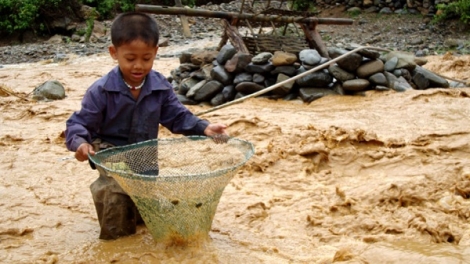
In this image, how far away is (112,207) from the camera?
2.65 m

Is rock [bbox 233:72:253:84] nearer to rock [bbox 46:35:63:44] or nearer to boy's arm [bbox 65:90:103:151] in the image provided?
boy's arm [bbox 65:90:103:151]

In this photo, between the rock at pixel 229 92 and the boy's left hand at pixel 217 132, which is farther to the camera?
the rock at pixel 229 92

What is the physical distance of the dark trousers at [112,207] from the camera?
2.65m

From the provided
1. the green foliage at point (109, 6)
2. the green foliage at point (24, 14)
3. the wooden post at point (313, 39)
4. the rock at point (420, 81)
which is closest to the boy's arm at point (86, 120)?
the rock at point (420, 81)

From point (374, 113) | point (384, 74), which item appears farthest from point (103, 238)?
point (384, 74)

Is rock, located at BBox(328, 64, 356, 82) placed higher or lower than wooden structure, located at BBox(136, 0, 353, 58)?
lower

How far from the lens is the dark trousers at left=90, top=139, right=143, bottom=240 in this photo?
2650 mm

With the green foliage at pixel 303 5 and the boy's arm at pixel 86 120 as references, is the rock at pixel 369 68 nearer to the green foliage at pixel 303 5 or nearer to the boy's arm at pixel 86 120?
the boy's arm at pixel 86 120

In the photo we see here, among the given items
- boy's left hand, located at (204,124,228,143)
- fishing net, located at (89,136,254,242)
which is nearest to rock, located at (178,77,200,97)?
fishing net, located at (89,136,254,242)

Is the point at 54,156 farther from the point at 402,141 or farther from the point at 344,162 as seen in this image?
the point at 402,141

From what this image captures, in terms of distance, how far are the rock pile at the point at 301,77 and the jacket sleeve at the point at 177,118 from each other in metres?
3.53

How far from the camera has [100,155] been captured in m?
2.48

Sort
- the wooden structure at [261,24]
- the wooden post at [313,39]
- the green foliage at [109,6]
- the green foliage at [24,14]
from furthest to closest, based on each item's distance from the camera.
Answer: the green foliage at [109,6]
the green foliage at [24,14]
the wooden post at [313,39]
the wooden structure at [261,24]

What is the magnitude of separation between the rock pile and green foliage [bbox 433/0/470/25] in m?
6.03
